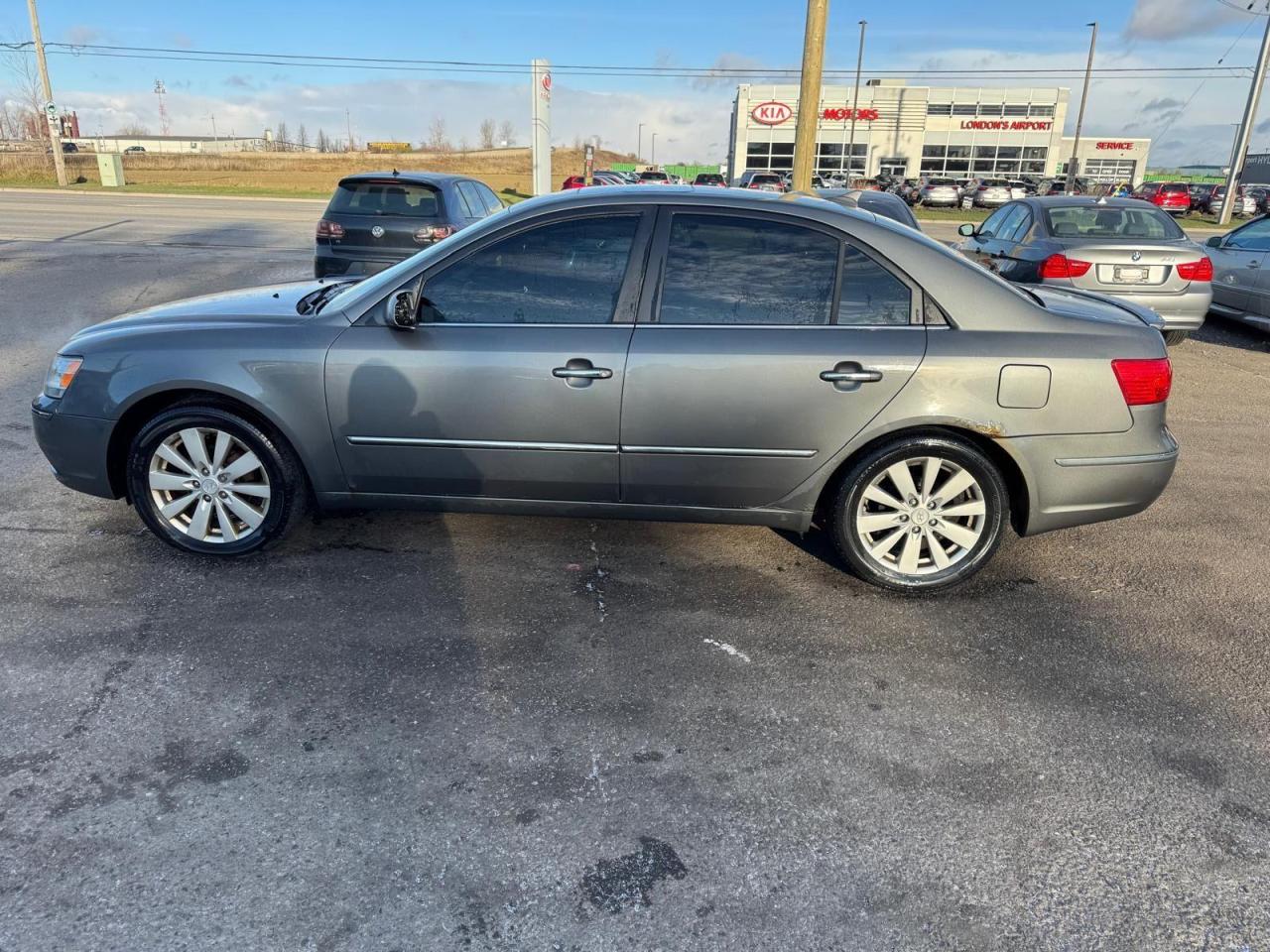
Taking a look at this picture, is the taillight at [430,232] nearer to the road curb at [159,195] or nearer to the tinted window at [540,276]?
the tinted window at [540,276]

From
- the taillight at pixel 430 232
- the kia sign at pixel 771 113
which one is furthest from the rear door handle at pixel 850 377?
the kia sign at pixel 771 113

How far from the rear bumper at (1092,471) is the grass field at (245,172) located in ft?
91.3

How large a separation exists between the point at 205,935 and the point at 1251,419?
25.1 feet

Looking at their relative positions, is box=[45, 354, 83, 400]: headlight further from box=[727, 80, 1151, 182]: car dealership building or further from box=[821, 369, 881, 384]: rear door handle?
box=[727, 80, 1151, 182]: car dealership building

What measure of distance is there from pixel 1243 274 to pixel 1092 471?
793 cm

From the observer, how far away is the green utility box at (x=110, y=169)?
117 ft

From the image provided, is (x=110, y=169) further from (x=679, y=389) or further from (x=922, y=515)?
(x=922, y=515)

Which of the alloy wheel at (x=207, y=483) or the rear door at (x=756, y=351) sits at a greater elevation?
the rear door at (x=756, y=351)

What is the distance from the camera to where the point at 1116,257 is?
324 inches

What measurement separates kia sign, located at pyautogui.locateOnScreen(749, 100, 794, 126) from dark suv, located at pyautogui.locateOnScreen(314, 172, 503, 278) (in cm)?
6042

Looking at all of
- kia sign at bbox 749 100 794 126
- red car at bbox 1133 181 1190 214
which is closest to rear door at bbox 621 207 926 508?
red car at bbox 1133 181 1190 214

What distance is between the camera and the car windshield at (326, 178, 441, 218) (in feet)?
33.8

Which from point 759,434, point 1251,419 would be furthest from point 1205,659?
point 1251,419

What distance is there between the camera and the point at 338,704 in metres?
2.95
